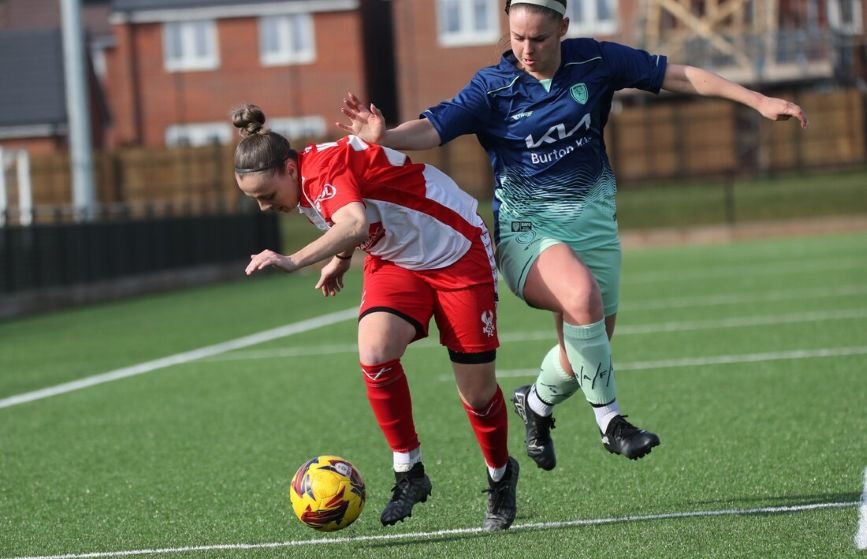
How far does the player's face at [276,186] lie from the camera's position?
572 centimetres

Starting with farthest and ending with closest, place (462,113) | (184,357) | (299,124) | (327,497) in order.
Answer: (299,124), (184,357), (462,113), (327,497)

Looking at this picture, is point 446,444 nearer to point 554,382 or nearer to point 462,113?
point 554,382

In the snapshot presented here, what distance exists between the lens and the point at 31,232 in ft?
66.7

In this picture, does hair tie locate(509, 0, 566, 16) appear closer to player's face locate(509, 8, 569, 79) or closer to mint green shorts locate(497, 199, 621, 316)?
player's face locate(509, 8, 569, 79)

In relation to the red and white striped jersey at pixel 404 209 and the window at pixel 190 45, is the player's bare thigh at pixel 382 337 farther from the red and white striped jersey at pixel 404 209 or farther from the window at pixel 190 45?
the window at pixel 190 45

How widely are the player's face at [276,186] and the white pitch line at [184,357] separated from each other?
5837mm

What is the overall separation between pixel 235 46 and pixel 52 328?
106 ft

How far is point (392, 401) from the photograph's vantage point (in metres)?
6.04

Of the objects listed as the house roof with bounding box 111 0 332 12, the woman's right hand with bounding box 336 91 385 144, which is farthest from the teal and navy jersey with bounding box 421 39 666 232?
the house roof with bounding box 111 0 332 12

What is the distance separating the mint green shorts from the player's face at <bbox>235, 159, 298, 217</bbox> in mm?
1084

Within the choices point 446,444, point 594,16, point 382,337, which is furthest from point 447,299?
point 594,16

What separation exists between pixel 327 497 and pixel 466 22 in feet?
139

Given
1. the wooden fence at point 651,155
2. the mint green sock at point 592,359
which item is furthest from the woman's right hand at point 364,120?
the wooden fence at point 651,155

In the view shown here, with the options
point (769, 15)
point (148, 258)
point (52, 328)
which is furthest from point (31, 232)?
point (769, 15)
